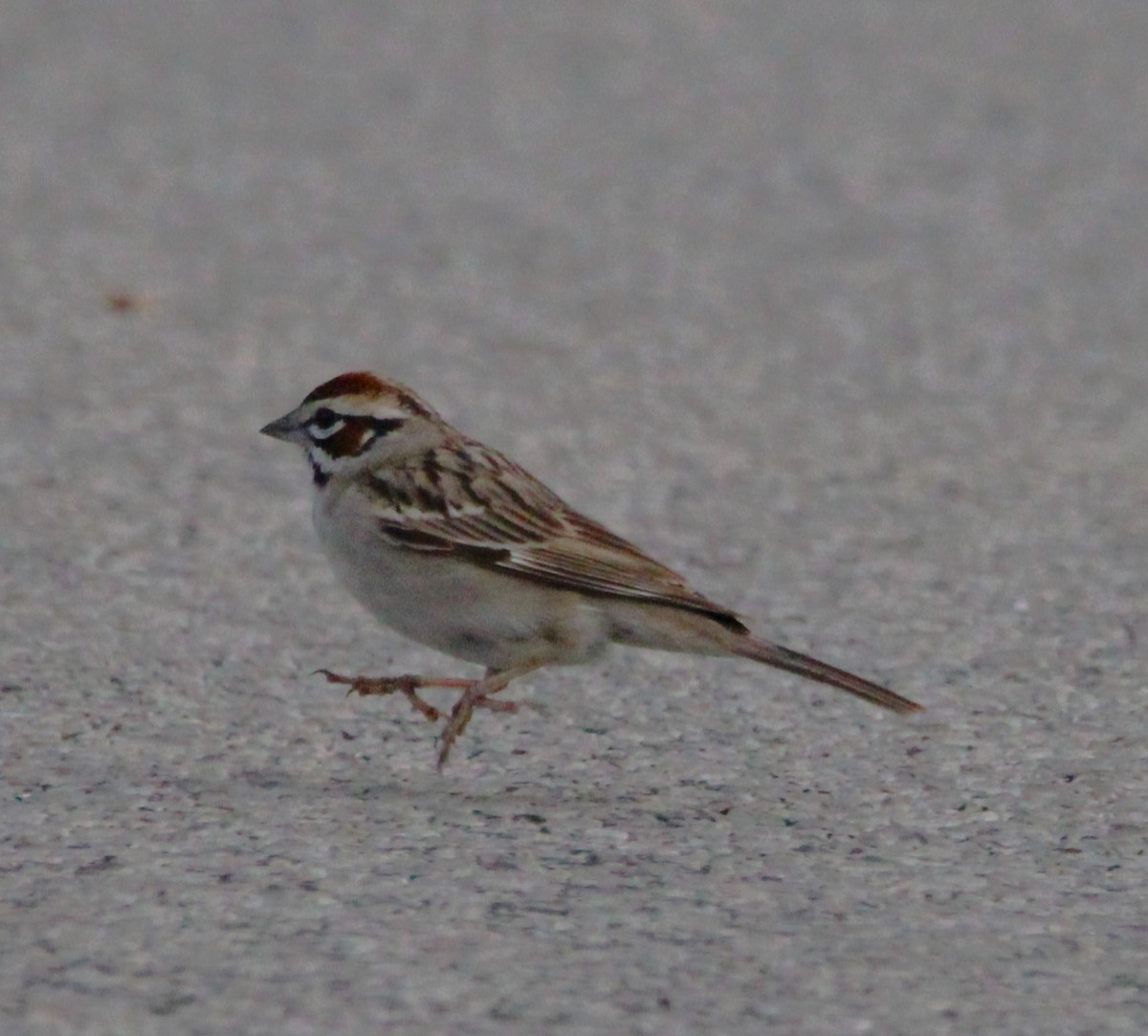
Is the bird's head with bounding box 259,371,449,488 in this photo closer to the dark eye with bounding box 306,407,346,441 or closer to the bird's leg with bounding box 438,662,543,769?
the dark eye with bounding box 306,407,346,441

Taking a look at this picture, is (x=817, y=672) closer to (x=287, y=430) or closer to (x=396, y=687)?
→ (x=396, y=687)

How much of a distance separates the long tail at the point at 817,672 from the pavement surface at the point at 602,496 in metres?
0.22

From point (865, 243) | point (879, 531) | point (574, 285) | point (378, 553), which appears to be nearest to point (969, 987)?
point (378, 553)

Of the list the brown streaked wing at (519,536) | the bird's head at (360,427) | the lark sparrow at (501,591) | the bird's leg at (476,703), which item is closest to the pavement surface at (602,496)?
the bird's leg at (476,703)

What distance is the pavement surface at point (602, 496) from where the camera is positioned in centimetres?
496

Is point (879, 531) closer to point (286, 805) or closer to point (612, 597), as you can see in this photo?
point (612, 597)

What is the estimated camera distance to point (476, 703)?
6027mm

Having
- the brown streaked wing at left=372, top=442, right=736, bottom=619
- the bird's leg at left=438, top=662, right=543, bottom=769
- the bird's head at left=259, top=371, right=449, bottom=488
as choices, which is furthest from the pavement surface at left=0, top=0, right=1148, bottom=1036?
the bird's head at left=259, top=371, right=449, bottom=488

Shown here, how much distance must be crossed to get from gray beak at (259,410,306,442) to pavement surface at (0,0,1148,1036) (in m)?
0.64

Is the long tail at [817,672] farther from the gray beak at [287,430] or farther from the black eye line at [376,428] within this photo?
the gray beak at [287,430]

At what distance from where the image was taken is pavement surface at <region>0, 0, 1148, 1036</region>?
195 inches

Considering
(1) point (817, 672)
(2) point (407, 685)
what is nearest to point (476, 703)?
(2) point (407, 685)

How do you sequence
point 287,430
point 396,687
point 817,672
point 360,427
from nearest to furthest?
1. point 817,672
2. point 396,687
3. point 360,427
4. point 287,430

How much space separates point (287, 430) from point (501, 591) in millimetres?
827
